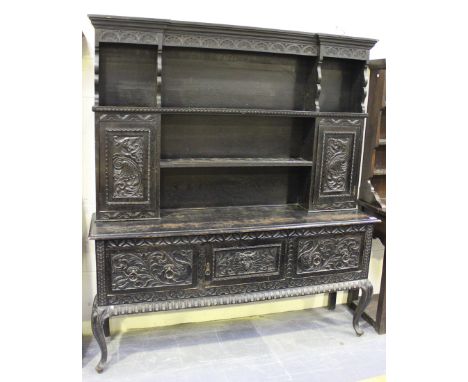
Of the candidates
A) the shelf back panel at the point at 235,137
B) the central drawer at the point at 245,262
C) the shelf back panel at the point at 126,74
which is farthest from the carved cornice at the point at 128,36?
the central drawer at the point at 245,262

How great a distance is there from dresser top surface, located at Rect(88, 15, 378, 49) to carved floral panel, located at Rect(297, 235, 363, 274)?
3.81 feet

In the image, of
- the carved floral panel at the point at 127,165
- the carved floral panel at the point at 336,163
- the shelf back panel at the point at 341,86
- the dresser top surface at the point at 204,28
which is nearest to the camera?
the dresser top surface at the point at 204,28

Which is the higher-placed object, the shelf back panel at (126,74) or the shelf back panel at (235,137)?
the shelf back panel at (126,74)

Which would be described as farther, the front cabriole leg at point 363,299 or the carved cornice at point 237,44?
the front cabriole leg at point 363,299

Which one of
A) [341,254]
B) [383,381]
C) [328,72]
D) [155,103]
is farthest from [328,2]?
[383,381]

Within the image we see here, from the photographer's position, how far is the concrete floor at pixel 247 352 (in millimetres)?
2109

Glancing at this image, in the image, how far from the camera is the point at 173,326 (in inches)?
100

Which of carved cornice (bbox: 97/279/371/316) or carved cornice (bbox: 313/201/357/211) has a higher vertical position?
carved cornice (bbox: 313/201/357/211)

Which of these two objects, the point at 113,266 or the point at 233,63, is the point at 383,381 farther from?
the point at 233,63

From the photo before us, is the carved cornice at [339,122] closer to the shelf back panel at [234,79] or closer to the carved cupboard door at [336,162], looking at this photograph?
the carved cupboard door at [336,162]

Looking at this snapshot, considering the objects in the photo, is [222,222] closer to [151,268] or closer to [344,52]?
[151,268]

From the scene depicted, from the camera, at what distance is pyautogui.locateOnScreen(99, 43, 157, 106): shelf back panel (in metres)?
2.07

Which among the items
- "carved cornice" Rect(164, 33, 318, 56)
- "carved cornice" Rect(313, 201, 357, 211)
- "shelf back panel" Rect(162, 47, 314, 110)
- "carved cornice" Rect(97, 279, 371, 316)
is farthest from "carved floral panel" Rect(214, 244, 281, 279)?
"carved cornice" Rect(164, 33, 318, 56)

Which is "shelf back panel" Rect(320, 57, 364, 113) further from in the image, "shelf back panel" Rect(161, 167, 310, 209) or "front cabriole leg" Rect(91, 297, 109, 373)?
"front cabriole leg" Rect(91, 297, 109, 373)
